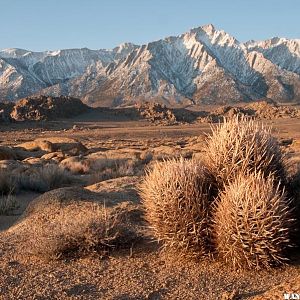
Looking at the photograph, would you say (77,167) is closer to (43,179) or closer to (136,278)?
(43,179)

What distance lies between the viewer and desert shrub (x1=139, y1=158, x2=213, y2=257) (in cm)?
642

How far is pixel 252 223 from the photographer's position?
593cm

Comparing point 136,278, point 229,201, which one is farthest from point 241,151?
point 136,278

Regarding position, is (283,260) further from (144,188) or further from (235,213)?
(144,188)

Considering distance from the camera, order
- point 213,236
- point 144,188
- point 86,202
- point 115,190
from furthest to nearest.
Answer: point 115,190 < point 86,202 < point 144,188 < point 213,236

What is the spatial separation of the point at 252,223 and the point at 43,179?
953 centimetres

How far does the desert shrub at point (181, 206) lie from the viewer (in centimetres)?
642

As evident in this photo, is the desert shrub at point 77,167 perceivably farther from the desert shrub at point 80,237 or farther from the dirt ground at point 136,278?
the dirt ground at point 136,278

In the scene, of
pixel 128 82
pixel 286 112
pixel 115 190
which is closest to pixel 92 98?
pixel 128 82

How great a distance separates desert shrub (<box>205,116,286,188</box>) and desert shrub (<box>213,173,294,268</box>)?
14.4 inches

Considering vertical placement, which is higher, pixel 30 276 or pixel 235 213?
pixel 235 213

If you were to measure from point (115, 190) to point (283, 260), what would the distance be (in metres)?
5.73

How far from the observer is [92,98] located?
570 feet

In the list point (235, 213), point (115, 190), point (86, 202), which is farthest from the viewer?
point (115, 190)
